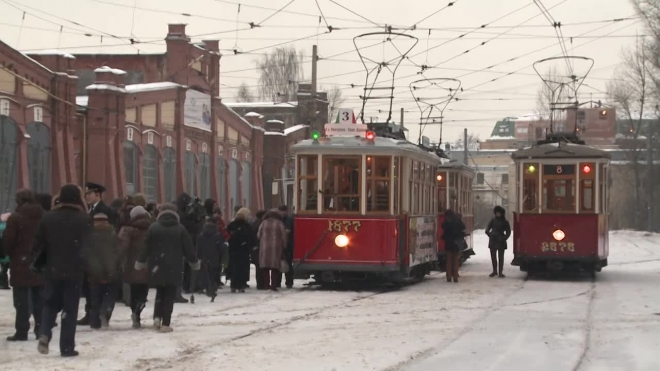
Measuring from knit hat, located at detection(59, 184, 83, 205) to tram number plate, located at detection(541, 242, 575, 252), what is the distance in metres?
14.2

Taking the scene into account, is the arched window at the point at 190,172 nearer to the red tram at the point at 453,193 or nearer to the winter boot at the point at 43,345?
the red tram at the point at 453,193

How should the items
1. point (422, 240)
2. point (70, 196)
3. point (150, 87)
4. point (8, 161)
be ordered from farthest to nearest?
point (150, 87)
point (8, 161)
point (422, 240)
point (70, 196)

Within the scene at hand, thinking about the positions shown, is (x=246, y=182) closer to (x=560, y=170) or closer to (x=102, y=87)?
(x=102, y=87)

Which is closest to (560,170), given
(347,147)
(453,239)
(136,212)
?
(453,239)

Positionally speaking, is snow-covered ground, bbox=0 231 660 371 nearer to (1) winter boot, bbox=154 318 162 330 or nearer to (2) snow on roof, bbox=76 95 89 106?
(1) winter boot, bbox=154 318 162 330

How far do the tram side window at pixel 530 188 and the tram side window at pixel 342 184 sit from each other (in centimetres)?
503

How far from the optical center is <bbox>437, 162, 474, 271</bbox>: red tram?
27.5 meters

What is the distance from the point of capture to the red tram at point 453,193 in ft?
90.3

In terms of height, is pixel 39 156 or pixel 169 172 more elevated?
pixel 39 156

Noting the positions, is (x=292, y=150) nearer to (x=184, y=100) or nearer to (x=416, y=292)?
(x=416, y=292)

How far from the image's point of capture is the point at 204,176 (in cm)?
4647

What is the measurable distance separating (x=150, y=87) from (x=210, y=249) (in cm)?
2216

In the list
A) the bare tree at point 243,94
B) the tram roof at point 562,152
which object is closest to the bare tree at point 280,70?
the bare tree at point 243,94

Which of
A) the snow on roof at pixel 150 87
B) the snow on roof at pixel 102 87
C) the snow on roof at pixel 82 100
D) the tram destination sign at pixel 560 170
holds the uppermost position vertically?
the snow on roof at pixel 150 87
